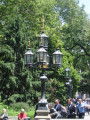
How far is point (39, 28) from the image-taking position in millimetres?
34219

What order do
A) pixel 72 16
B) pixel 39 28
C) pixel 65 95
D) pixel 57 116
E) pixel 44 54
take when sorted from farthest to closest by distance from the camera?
pixel 72 16 → pixel 65 95 → pixel 39 28 → pixel 57 116 → pixel 44 54

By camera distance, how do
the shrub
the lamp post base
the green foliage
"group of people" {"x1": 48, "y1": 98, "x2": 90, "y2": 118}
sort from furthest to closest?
the green foliage < the shrub < "group of people" {"x1": 48, "y1": 98, "x2": 90, "y2": 118} < the lamp post base

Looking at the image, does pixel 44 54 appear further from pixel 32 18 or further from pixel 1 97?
pixel 32 18

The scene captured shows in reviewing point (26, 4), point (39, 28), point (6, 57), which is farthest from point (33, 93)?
point (26, 4)

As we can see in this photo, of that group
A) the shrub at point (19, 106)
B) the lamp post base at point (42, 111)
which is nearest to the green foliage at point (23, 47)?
the shrub at point (19, 106)

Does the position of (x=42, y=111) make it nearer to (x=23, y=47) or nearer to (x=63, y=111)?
(x=63, y=111)

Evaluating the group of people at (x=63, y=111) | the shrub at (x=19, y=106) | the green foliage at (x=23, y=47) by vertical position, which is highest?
the green foliage at (x=23, y=47)

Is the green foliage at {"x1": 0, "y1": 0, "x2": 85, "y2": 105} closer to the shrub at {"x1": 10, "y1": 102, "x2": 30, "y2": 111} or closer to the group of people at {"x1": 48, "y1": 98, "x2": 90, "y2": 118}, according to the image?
the shrub at {"x1": 10, "y1": 102, "x2": 30, "y2": 111}

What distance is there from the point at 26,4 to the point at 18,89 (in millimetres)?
10003

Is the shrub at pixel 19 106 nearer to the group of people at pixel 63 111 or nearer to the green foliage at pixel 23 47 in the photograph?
the green foliage at pixel 23 47

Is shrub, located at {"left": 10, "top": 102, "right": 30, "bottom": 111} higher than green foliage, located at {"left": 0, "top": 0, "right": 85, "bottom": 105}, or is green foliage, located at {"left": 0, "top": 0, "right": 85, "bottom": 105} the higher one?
green foliage, located at {"left": 0, "top": 0, "right": 85, "bottom": 105}

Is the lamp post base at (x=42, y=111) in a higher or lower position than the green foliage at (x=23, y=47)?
lower

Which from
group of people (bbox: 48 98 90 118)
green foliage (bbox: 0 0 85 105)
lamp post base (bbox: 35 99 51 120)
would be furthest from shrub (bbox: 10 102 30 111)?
lamp post base (bbox: 35 99 51 120)

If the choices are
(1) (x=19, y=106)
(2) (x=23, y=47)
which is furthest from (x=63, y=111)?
(2) (x=23, y=47)
